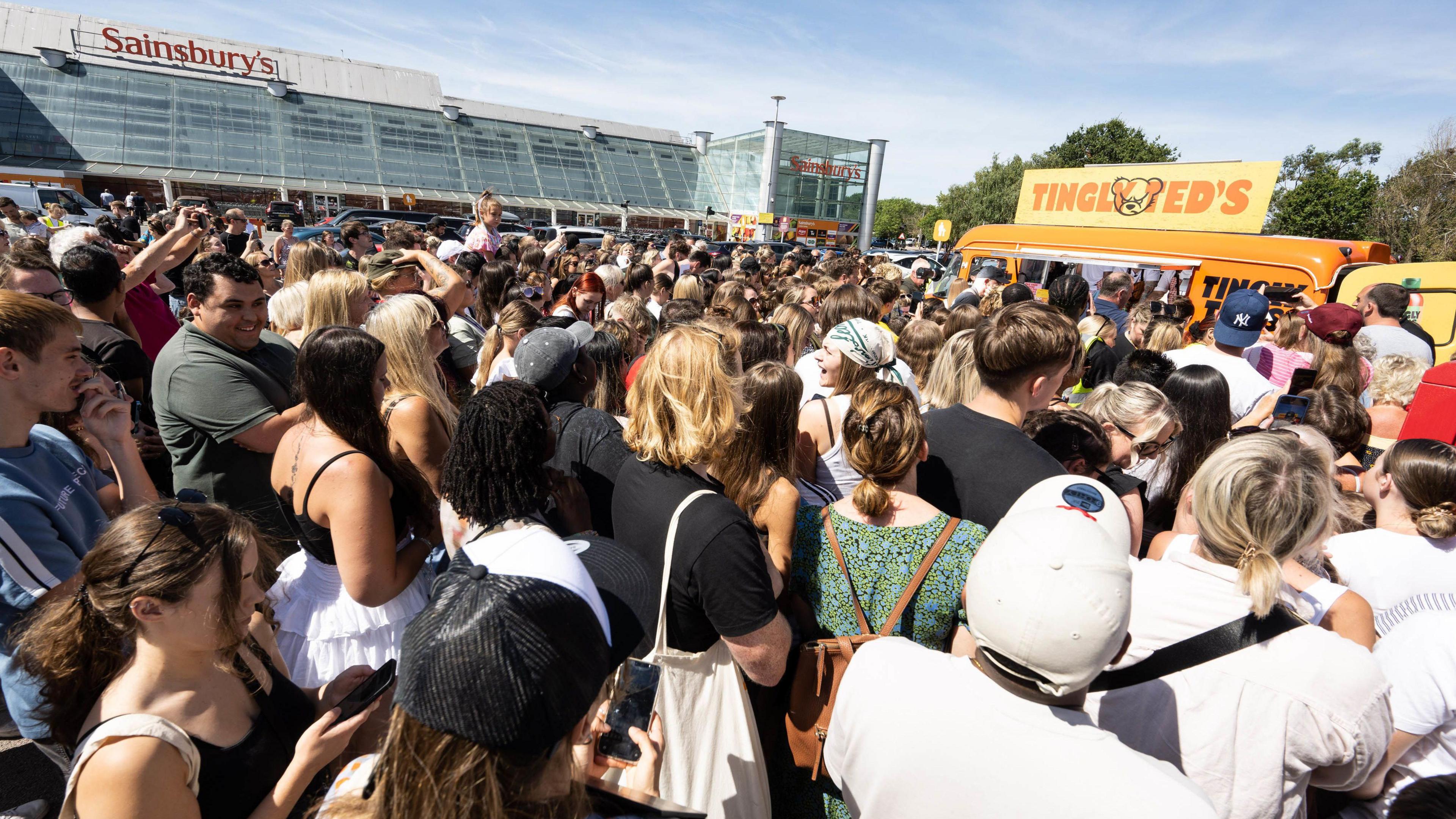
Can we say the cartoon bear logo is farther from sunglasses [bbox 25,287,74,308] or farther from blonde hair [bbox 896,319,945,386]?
sunglasses [bbox 25,287,74,308]

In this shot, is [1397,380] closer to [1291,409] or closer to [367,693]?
[1291,409]

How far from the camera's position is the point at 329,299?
3656mm

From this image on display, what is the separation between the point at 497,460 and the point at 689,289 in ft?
15.8

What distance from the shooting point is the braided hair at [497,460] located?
175 centimetres

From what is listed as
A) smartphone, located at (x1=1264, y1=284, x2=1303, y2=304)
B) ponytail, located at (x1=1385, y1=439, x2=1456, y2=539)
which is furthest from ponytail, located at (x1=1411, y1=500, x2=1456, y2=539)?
smartphone, located at (x1=1264, y1=284, x2=1303, y2=304)

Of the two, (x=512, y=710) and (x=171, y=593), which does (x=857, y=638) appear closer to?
(x=512, y=710)

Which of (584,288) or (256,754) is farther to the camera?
(584,288)

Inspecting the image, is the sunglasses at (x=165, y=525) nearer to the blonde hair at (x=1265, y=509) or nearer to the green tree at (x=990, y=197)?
the blonde hair at (x=1265, y=509)

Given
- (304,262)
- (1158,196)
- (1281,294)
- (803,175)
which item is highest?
(803,175)

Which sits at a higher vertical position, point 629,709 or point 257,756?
point 629,709

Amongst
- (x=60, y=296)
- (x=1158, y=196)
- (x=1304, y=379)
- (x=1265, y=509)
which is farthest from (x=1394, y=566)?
(x=1158, y=196)

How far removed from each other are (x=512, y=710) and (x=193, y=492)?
1493 mm

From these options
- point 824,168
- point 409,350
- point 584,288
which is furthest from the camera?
point 824,168

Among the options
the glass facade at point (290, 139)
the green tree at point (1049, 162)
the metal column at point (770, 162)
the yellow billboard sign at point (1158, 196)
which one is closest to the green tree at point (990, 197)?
the green tree at point (1049, 162)
